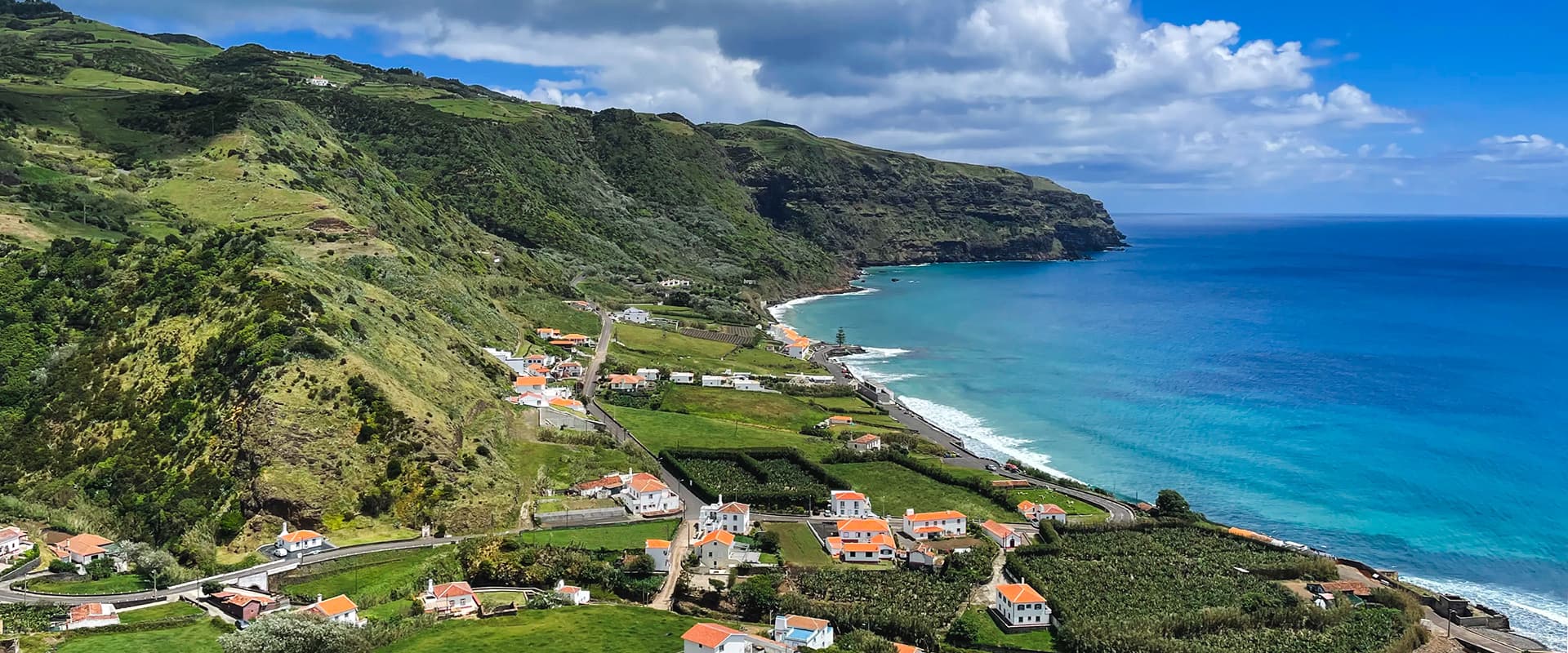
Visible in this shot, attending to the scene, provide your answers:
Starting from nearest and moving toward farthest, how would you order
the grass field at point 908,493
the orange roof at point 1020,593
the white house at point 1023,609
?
the white house at point 1023,609 < the orange roof at point 1020,593 < the grass field at point 908,493

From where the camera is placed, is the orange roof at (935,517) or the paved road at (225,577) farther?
the orange roof at (935,517)

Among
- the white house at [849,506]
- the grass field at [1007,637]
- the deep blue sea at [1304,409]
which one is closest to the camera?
the grass field at [1007,637]

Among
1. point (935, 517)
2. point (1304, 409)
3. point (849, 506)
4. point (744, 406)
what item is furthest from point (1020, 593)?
point (1304, 409)

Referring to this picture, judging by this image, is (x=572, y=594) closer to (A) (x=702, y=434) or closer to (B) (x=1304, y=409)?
(A) (x=702, y=434)

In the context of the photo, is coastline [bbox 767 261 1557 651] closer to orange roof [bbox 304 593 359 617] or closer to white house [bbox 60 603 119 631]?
orange roof [bbox 304 593 359 617]

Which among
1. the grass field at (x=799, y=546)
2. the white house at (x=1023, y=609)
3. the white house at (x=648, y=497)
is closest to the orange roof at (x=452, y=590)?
the white house at (x=648, y=497)

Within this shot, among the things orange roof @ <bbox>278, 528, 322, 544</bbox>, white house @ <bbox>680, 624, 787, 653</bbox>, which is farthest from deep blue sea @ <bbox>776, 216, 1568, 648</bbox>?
orange roof @ <bbox>278, 528, 322, 544</bbox>

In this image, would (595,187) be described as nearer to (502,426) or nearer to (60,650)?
(502,426)

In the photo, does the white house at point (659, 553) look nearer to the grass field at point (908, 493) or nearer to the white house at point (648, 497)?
the white house at point (648, 497)
